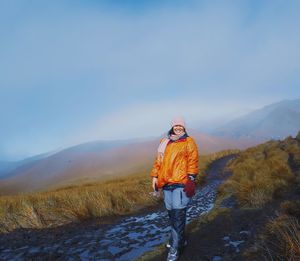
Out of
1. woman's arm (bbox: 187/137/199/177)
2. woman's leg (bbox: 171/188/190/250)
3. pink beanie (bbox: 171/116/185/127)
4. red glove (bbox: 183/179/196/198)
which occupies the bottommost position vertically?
woman's leg (bbox: 171/188/190/250)

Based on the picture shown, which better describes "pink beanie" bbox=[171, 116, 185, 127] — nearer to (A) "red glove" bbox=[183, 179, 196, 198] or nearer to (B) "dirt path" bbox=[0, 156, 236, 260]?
(A) "red glove" bbox=[183, 179, 196, 198]

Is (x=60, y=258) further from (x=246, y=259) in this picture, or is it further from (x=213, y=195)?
(x=213, y=195)

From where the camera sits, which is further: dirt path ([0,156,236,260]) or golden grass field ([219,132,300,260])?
dirt path ([0,156,236,260])

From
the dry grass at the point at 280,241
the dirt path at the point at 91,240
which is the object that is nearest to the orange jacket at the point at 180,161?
the dry grass at the point at 280,241

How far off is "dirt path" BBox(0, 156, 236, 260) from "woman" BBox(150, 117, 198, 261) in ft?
5.16

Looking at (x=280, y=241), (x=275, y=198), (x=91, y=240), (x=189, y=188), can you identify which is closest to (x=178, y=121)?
(x=189, y=188)

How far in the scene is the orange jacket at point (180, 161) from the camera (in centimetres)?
774

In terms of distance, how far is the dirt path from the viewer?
9352 millimetres

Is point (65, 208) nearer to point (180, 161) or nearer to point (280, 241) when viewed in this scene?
point (180, 161)

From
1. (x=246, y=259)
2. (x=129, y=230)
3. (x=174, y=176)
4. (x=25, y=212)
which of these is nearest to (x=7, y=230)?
(x=25, y=212)

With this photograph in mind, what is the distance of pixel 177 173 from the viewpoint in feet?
25.5

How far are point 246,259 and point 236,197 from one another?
7089 mm

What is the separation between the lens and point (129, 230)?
11766 mm

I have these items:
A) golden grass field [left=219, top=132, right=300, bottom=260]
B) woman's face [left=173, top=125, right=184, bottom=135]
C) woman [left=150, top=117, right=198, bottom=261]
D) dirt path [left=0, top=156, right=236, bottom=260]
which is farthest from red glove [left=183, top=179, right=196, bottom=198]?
dirt path [left=0, top=156, right=236, bottom=260]
